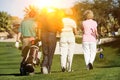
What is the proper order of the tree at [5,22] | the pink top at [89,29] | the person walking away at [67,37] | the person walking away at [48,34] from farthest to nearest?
the tree at [5,22] → the pink top at [89,29] → the person walking away at [67,37] → the person walking away at [48,34]

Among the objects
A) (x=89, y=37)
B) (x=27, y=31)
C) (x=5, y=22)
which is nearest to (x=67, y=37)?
(x=89, y=37)

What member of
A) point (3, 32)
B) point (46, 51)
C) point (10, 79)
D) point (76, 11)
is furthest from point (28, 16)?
point (3, 32)

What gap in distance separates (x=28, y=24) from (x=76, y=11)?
64.4 metres

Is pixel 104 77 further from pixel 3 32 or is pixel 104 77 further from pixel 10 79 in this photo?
pixel 3 32

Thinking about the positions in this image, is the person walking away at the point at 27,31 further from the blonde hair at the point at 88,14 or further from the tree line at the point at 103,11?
the tree line at the point at 103,11

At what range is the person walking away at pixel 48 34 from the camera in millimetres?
11664

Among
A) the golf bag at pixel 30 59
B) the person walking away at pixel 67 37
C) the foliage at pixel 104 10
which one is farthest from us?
the foliage at pixel 104 10

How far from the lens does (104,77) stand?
9.70 m

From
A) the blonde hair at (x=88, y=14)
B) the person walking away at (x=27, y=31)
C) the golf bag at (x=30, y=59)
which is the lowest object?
the golf bag at (x=30, y=59)

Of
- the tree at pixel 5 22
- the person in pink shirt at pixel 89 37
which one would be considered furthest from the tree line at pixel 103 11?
the person in pink shirt at pixel 89 37

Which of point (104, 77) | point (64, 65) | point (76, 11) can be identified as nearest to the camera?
point (104, 77)

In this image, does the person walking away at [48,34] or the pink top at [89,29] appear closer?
the person walking away at [48,34]

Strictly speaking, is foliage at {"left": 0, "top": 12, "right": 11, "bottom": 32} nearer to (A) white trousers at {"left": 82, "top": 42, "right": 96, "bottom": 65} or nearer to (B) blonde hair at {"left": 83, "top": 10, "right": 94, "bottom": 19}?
(A) white trousers at {"left": 82, "top": 42, "right": 96, "bottom": 65}

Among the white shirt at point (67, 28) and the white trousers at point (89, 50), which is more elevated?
the white shirt at point (67, 28)
